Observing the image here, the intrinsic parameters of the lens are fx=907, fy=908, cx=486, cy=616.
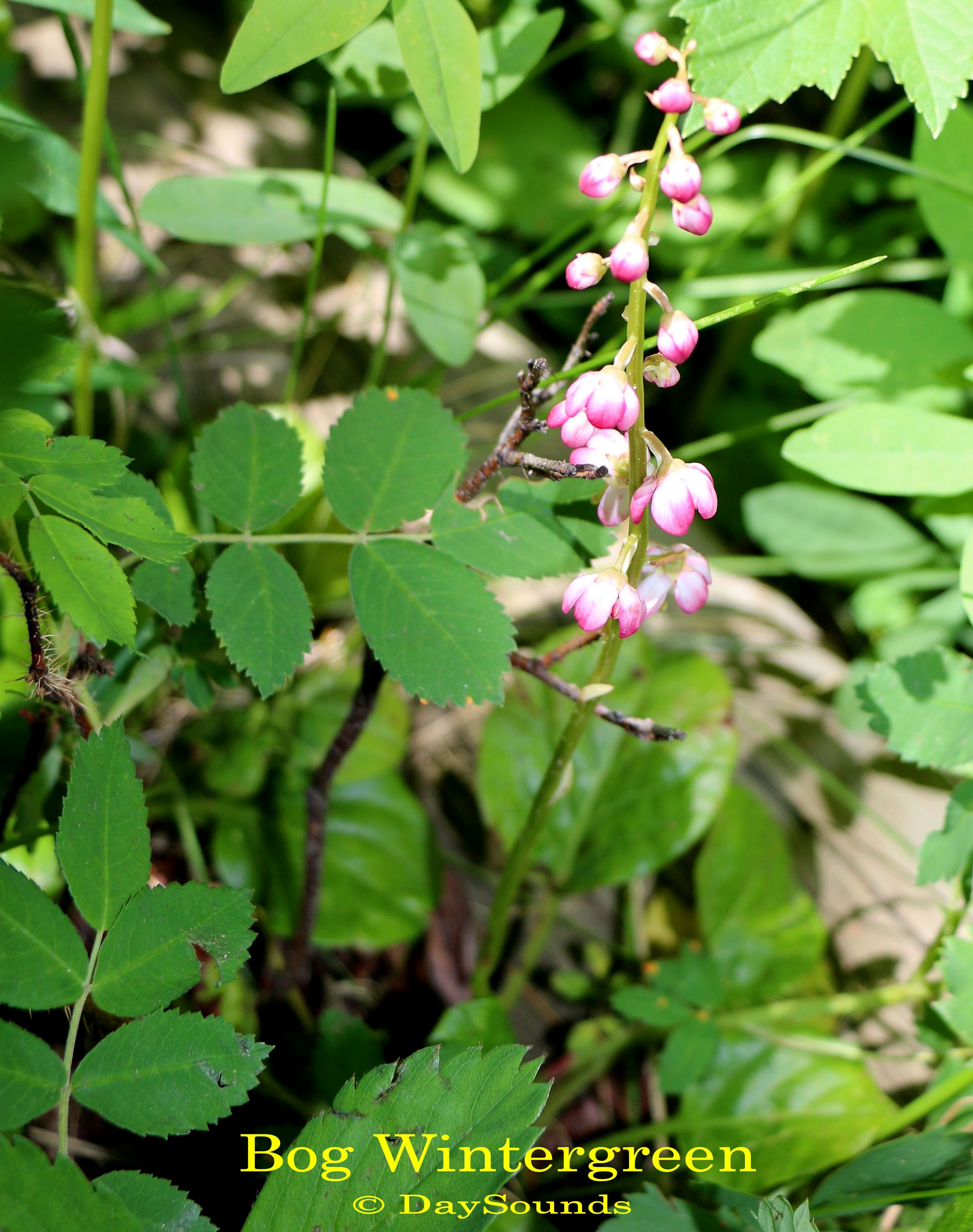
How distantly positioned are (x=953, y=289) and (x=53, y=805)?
1.90 meters

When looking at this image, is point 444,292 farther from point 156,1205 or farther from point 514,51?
Result: point 156,1205

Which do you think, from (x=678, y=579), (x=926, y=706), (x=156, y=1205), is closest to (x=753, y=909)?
(x=926, y=706)

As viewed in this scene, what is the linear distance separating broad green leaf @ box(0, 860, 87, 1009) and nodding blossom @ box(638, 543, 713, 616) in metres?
0.64

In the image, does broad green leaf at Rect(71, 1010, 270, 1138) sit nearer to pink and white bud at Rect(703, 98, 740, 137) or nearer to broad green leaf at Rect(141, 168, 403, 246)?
pink and white bud at Rect(703, 98, 740, 137)

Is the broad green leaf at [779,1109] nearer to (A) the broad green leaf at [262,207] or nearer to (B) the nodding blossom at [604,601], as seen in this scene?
(B) the nodding blossom at [604,601]

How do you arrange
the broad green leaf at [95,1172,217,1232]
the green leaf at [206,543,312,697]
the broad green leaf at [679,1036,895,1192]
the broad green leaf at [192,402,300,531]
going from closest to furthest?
the broad green leaf at [95,1172,217,1232] → the green leaf at [206,543,312,697] → the broad green leaf at [192,402,300,531] → the broad green leaf at [679,1036,895,1192]

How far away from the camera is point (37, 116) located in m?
2.12

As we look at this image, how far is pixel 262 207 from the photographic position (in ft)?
4.87

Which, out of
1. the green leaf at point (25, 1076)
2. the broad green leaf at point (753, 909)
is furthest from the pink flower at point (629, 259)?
the broad green leaf at point (753, 909)

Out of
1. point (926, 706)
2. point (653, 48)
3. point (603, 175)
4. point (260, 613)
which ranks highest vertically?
point (653, 48)

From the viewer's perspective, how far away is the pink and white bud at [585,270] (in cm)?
85

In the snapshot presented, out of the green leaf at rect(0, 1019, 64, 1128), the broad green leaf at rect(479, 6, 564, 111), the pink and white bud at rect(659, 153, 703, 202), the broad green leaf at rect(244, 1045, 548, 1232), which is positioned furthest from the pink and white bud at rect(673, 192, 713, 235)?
the green leaf at rect(0, 1019, 64, 1128)

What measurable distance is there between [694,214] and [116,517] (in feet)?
1.98

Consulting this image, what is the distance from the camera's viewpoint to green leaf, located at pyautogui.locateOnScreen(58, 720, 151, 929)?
0.84m
